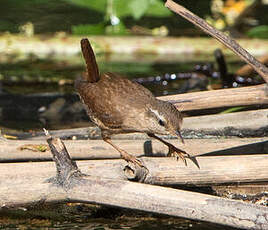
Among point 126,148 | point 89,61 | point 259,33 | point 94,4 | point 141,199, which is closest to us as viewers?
point 141,199

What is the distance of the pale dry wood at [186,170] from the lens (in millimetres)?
4438

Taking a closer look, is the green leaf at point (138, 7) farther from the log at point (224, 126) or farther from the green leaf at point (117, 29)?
the log at point (224, 126)

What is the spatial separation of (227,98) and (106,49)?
4403mm

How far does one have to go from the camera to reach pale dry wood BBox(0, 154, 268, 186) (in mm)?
4438

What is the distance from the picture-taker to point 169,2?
4.58 m

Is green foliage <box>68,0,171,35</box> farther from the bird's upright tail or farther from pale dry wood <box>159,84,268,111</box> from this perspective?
pale dry wood <box>159,84,268,111</box>

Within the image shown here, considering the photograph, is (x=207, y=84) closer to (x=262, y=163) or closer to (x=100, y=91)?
(x=100, y=91)

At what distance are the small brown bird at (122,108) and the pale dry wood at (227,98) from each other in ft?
0.62

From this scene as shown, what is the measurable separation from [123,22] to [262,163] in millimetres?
6030

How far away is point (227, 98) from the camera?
15.8 ft

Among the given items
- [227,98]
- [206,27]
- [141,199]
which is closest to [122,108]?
[227,98]

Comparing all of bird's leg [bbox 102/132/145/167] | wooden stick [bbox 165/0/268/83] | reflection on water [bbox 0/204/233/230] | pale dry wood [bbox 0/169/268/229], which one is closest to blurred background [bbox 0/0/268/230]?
bird's leg [bbox 102/132/145/167]

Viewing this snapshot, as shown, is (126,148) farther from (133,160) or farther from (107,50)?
(107,50)

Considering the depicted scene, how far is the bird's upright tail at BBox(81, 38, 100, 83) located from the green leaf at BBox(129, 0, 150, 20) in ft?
13.4
